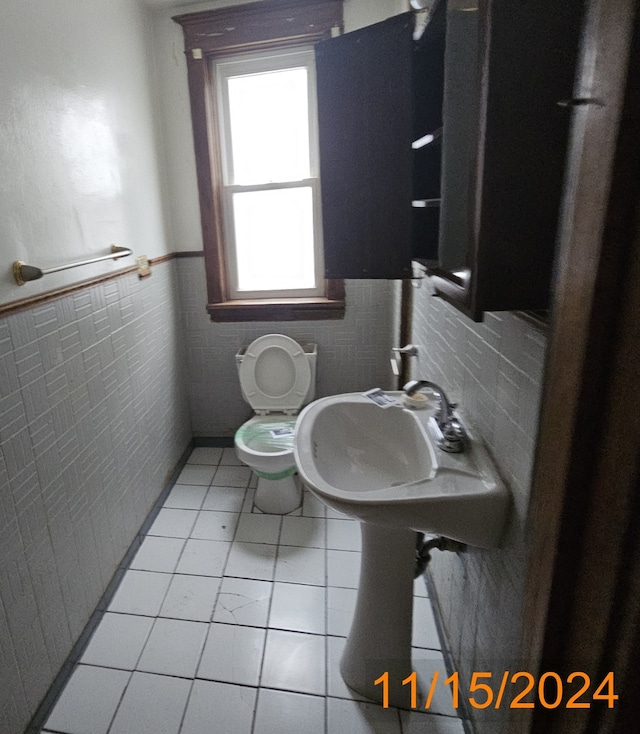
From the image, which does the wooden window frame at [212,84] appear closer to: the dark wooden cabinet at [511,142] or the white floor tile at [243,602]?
the white floor tile at [243,602]

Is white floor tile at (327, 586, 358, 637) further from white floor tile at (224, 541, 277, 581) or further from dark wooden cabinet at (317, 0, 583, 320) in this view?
dark wooden cabinet at (317, 0, 583, 320)

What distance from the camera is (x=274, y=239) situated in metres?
2.49

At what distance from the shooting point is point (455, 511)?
95 cm

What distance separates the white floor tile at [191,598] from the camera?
63.3 inches

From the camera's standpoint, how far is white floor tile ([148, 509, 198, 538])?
79.1 inches

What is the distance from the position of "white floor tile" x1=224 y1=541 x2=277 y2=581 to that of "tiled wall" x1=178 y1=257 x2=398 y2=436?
930 mm

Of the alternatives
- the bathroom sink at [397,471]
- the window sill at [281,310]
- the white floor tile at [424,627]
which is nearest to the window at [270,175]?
the window sill at [281,310]

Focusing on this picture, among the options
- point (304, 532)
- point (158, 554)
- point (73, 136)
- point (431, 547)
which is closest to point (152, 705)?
point (158, 554)

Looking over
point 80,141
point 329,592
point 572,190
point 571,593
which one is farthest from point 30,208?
point 329,592

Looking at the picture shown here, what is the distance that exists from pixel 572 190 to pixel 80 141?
5.31 ft

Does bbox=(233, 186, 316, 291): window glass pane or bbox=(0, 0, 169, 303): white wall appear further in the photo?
bbox=(233, 186, 316, 291): window glass pane

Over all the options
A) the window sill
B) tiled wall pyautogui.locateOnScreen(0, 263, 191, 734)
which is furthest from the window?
tiled wall pyautogui.locateOnScreen(0, 263, 191, 734)

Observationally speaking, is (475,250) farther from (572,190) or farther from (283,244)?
(283,244)

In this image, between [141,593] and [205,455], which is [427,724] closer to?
[141,593]
